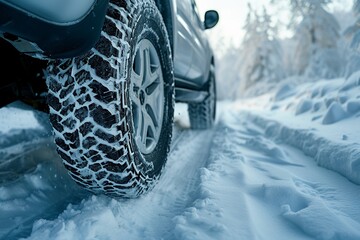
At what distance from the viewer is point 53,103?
1158mm

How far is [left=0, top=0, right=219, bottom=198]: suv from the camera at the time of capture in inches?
38.3

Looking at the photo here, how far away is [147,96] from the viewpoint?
1569 mm

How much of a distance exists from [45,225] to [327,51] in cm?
1927

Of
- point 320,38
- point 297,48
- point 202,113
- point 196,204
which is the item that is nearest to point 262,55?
point 297,48

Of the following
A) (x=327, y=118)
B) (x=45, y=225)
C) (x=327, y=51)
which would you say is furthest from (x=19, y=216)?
(x=327, y=51)

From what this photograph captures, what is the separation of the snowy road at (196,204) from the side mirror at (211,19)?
6.23 ft

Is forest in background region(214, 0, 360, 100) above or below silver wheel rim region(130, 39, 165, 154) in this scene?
below

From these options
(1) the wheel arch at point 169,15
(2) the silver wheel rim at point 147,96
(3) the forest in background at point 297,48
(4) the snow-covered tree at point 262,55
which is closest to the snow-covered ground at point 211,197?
(2) the silver wheel rim at point 147,96

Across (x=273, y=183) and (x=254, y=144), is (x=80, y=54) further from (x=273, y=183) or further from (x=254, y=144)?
(x=254, y=144)

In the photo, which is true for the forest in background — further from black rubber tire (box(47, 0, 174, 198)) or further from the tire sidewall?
black rubber tire (box(47, 0, 174, 198))

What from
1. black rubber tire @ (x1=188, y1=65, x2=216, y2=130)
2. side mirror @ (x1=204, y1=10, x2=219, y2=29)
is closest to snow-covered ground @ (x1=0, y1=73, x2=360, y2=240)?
side mirror @ (x1=204, y1=10, x2=219, y2=29)

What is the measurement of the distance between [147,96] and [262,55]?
23043 mm

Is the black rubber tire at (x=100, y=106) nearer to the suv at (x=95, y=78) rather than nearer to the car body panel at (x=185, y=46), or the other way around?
the suv at (x=95, y=78)

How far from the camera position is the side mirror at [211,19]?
348cm
